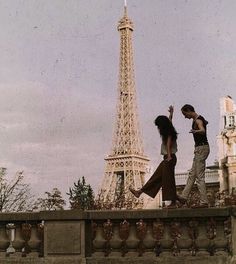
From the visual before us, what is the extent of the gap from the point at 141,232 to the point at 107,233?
57 centimetres

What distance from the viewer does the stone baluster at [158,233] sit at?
9219mm

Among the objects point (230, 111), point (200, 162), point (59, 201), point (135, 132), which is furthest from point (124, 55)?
point (200, 162)

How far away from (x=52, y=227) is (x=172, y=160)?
7.58 feet

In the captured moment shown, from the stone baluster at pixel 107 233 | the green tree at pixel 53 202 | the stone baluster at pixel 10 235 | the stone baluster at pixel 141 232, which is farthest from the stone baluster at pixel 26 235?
the green tree at pixel 53 202

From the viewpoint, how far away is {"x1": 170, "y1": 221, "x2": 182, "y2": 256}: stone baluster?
918 centimetres

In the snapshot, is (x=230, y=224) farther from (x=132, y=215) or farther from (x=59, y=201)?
(x=59, y=201)

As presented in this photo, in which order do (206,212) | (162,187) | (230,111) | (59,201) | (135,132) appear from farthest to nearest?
(135,132), (230,111), (59,201), (162,187), (206,212)

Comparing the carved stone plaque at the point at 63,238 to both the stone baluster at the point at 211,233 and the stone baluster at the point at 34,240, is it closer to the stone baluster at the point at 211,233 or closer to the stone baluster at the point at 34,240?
the stone baluster at the point at 34,240

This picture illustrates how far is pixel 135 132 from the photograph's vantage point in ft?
284

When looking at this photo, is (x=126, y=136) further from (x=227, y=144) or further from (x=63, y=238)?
(x=63, y=238)

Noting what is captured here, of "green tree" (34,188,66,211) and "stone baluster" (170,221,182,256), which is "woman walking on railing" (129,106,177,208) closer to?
Answer: "stone baluster" (170,221,182,256)

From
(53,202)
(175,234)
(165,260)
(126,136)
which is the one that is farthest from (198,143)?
(126,136)

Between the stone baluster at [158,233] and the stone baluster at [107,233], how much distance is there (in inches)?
26.9

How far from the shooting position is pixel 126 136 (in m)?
85.9
